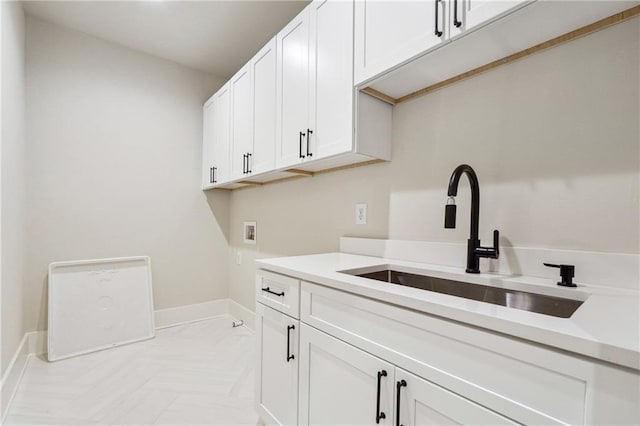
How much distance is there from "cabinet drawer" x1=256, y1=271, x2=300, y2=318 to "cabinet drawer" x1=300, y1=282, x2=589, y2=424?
0.30 meters

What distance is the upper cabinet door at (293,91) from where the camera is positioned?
1662 millimetres

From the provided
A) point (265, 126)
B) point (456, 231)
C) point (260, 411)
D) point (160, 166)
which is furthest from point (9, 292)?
point (456, 231)

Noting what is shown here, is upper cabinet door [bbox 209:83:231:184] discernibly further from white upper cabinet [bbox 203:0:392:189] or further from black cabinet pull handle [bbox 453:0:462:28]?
black cabinet pull handle [bbox 453:0:462:28]

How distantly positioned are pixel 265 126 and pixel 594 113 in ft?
5.53

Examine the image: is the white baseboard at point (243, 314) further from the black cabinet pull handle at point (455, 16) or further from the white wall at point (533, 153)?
the black cabinet pull handle at point (455, 16)

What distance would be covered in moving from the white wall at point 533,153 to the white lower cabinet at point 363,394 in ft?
2.27

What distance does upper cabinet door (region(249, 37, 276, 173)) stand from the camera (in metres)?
1.94

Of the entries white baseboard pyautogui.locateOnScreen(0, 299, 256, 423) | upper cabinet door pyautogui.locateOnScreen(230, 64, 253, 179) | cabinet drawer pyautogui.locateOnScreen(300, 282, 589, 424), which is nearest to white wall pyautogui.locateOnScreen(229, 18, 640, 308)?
cabinet drawer pyautogui.locateOnScreen(300, 282, 589, 424)

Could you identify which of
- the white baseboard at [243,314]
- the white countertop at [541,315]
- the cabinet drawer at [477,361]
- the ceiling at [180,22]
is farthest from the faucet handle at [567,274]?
the white baseboard at [243,314]

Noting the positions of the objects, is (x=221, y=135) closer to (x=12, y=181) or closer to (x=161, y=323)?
(x=12, y=181)

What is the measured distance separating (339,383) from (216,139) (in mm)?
2352

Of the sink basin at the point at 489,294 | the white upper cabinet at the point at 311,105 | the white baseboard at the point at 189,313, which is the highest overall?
the white upper cabinet at the point at 311,105

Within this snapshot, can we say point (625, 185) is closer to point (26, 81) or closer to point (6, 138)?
point (6, 138)

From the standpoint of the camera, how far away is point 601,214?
0.97m
